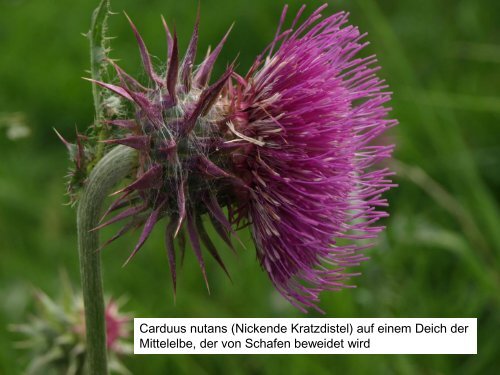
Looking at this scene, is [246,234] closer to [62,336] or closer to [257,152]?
[62,336]

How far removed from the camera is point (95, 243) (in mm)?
2570

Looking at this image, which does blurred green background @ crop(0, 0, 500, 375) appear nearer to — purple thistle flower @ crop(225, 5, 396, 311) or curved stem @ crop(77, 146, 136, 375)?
curved stem @ crop(77, 146, 136, 375)

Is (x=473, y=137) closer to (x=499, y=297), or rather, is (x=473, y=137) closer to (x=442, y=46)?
(x=442, y=46)

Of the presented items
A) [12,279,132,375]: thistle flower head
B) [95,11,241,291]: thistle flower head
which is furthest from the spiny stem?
[12,279,132,375]: thistle flower head

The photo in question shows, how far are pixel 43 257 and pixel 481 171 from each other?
3.27 m

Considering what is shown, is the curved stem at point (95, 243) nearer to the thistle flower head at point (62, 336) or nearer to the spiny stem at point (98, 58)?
the spiny stem at point (98, 58)

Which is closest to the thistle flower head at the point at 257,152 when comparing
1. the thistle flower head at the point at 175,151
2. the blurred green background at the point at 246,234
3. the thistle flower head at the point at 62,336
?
the thistle flower head at the point at 175,151

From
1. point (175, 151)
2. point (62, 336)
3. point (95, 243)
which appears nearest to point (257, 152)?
point (175, 151)

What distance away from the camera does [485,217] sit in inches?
189

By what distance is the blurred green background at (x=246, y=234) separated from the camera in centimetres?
440

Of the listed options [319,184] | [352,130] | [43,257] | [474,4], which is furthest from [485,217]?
[474,4]

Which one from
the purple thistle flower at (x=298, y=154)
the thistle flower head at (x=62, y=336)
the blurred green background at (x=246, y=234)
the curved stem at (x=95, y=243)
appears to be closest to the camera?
the curved stem at (x=95, y=243)

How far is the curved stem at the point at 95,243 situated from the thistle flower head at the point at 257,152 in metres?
0.06

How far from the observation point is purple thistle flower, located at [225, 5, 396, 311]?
2695mm
